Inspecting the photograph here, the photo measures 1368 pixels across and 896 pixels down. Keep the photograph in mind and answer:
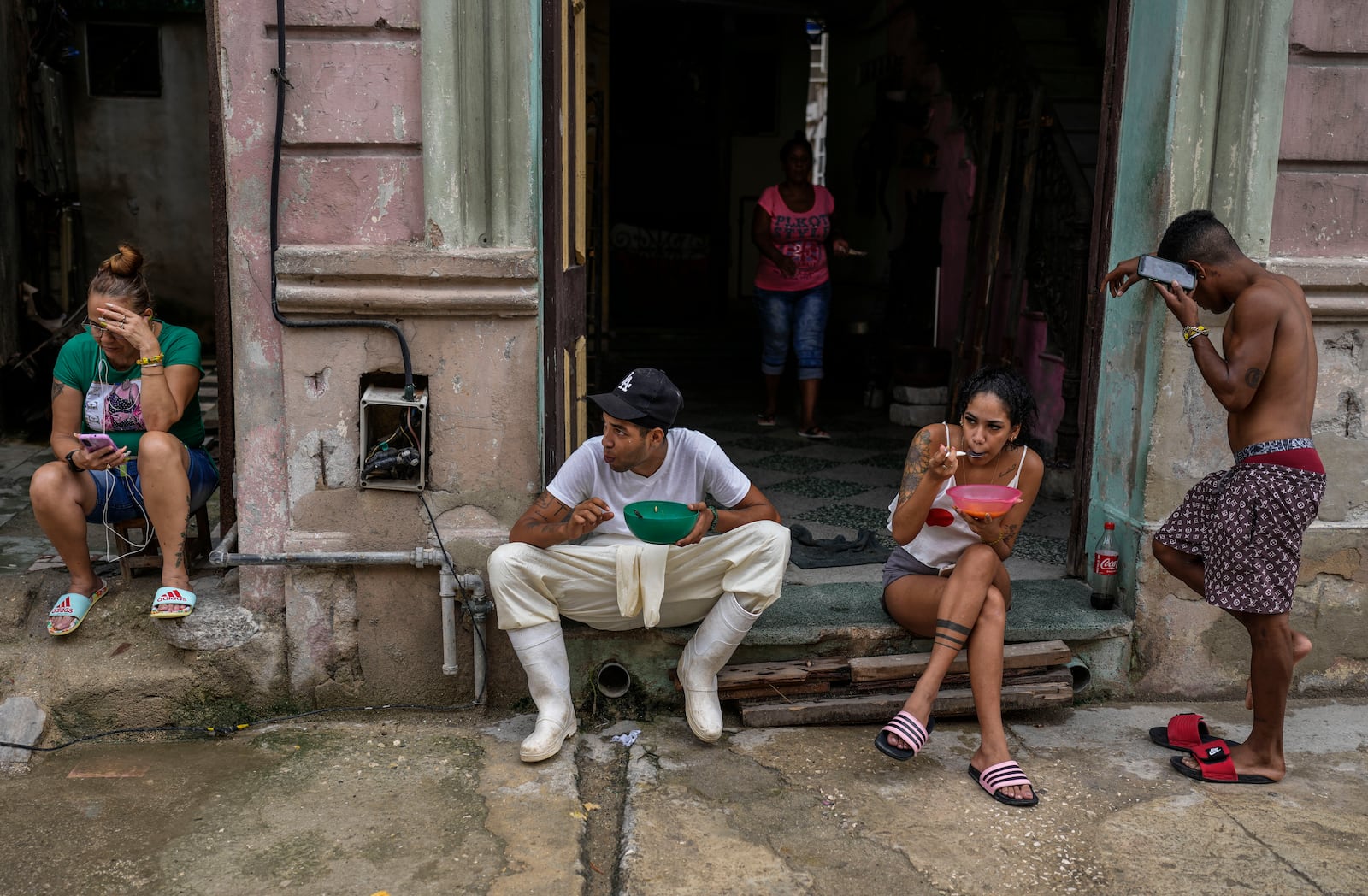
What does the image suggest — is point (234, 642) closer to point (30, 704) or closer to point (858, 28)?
point (30, 704)

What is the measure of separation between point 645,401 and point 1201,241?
1761 mm

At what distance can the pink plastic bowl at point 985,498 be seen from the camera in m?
3.61

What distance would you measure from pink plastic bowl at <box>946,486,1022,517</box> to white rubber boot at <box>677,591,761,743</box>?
2.45 feet

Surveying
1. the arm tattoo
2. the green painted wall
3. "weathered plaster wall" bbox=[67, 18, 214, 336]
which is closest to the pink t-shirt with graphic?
the green painted wall

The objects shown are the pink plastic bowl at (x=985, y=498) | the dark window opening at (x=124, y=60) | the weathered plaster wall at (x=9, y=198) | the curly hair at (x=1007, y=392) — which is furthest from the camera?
the dark window opening at (x=124, y=60)

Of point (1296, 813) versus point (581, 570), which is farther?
point (581, 570)

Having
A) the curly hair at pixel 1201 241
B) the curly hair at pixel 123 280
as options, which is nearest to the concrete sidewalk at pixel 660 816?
the curly hair at pixel 123 280

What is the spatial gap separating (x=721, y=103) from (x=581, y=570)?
10566 millimetres

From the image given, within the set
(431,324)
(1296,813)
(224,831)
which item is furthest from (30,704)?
(1296,813)

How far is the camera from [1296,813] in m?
3.50

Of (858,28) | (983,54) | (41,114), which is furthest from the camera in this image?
(858,28)

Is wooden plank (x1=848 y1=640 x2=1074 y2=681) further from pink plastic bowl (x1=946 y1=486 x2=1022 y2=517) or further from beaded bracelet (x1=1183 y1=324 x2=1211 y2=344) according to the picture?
beaded bracelet (x1=1183 y1=324 x2=1211 y2=344)

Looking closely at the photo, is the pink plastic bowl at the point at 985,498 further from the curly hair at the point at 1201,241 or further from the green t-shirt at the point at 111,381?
the green t-shirt at the point at 111,381

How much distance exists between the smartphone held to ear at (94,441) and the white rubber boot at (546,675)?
1.52 m
